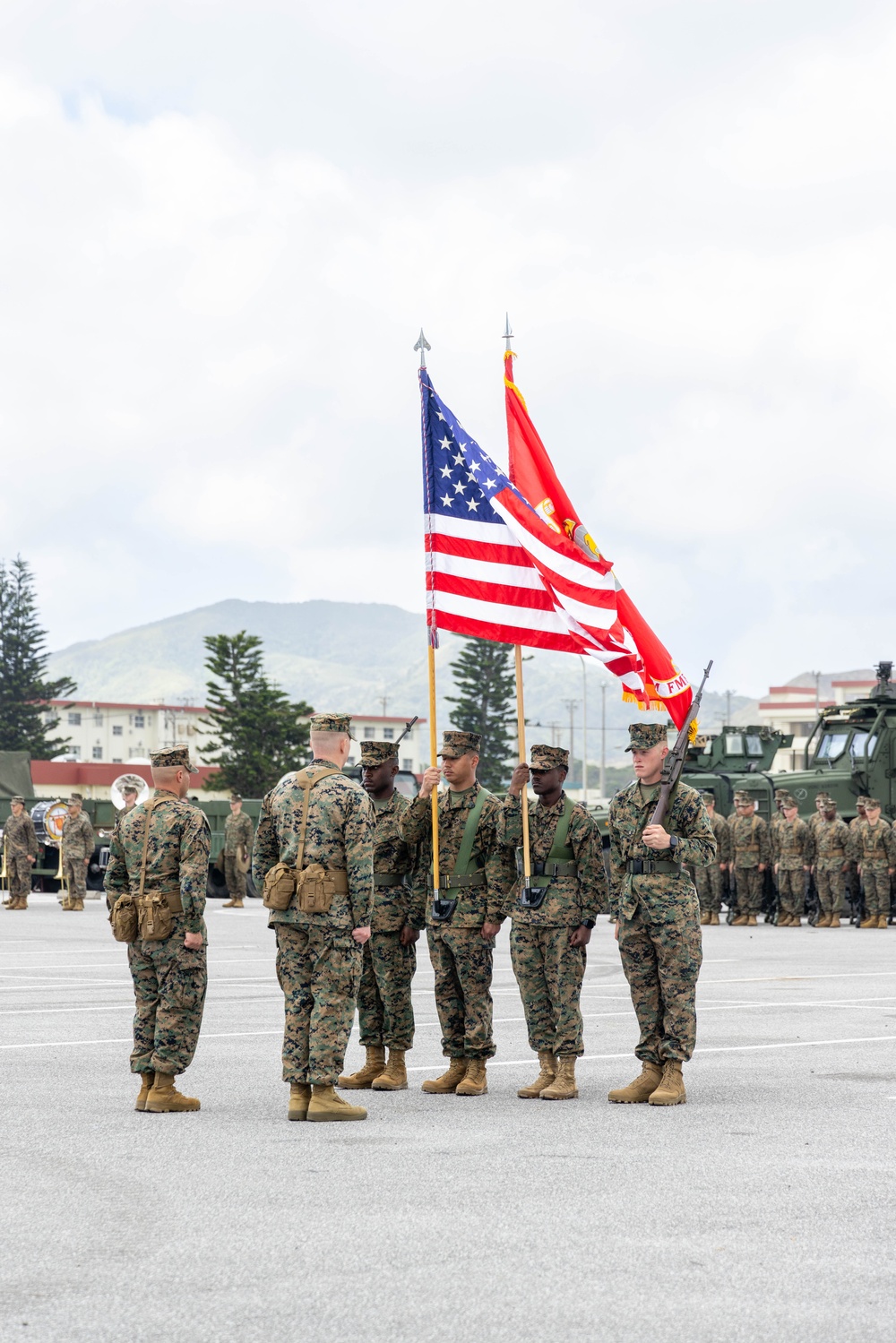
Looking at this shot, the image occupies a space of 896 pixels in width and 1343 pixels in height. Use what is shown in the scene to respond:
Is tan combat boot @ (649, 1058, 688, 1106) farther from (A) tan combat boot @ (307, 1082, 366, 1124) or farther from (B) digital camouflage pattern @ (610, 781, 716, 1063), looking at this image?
(A) tan combat boot @ (307, 1082, 366, 1124)

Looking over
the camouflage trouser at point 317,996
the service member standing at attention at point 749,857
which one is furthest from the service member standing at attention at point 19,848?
the camouflage trouser at point 317,996

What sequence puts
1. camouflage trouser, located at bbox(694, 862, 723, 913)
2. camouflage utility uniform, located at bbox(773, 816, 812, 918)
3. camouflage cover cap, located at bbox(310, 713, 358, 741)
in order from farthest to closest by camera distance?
camouflage trouser, located at bbox(694, 862, 723, 913) → camouflage utility uniform, located at bbox(773, 816, 812, 918) → camouflage cover cap, located at bbox(310, 713, 358, 741)

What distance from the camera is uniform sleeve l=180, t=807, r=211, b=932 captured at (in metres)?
8.81

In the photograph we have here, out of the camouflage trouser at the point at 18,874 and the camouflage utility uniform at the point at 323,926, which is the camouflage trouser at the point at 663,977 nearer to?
the camouflage utility uniform at the point at 323,926

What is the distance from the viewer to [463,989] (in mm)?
9445

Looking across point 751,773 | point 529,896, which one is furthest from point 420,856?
point 751,773

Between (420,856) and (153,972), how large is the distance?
66.4 inches

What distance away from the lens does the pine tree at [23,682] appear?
87.6 meters

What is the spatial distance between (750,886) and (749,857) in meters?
0.47

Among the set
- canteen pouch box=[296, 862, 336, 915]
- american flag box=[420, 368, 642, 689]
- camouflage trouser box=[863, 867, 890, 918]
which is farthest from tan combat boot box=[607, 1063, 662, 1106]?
camouflage trouser box=[863, 867, 890, 918]

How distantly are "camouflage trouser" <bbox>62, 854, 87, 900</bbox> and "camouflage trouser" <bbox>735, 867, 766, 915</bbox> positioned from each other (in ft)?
34.0

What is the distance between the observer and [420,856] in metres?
9.79

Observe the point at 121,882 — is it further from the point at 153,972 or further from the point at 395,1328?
the point at 395,1328

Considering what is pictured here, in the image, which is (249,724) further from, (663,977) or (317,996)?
(317,996)
